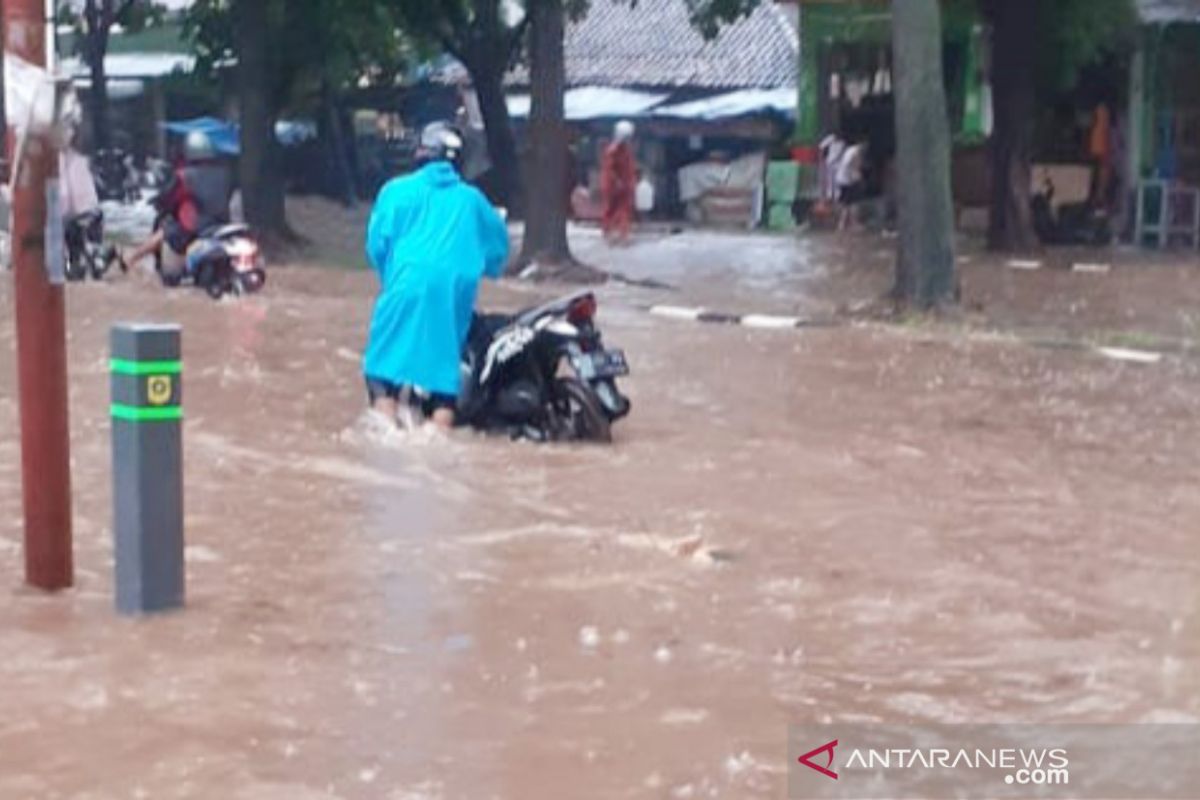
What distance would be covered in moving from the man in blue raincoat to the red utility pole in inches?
140

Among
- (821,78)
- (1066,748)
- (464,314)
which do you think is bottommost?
(1066,748)

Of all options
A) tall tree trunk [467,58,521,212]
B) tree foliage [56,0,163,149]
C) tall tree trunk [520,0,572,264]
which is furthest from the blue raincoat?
tree foliage [56,0,163,149]

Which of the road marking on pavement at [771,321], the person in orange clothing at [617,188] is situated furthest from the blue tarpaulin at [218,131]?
the road marking on pavement at [771,321]

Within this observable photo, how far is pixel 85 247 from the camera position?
20188 millimetres

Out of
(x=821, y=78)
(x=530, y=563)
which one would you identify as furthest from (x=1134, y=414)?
(x=821, y=78)

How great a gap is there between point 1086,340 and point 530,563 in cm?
968

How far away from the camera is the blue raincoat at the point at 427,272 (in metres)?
10.9

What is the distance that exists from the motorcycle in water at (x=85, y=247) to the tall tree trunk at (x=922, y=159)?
23.3ft

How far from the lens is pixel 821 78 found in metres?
36.3

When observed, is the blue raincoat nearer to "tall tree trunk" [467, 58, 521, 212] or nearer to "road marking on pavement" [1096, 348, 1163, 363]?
"road marking on pavement" [1096, 348, 1163, 363]

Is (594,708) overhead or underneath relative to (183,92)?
underneath

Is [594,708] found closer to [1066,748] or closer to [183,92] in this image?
[1066,748]

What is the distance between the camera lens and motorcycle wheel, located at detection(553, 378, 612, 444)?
11.0 m

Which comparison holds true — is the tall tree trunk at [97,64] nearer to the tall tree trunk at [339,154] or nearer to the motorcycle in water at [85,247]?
the tall tree trunk at [339,154]
